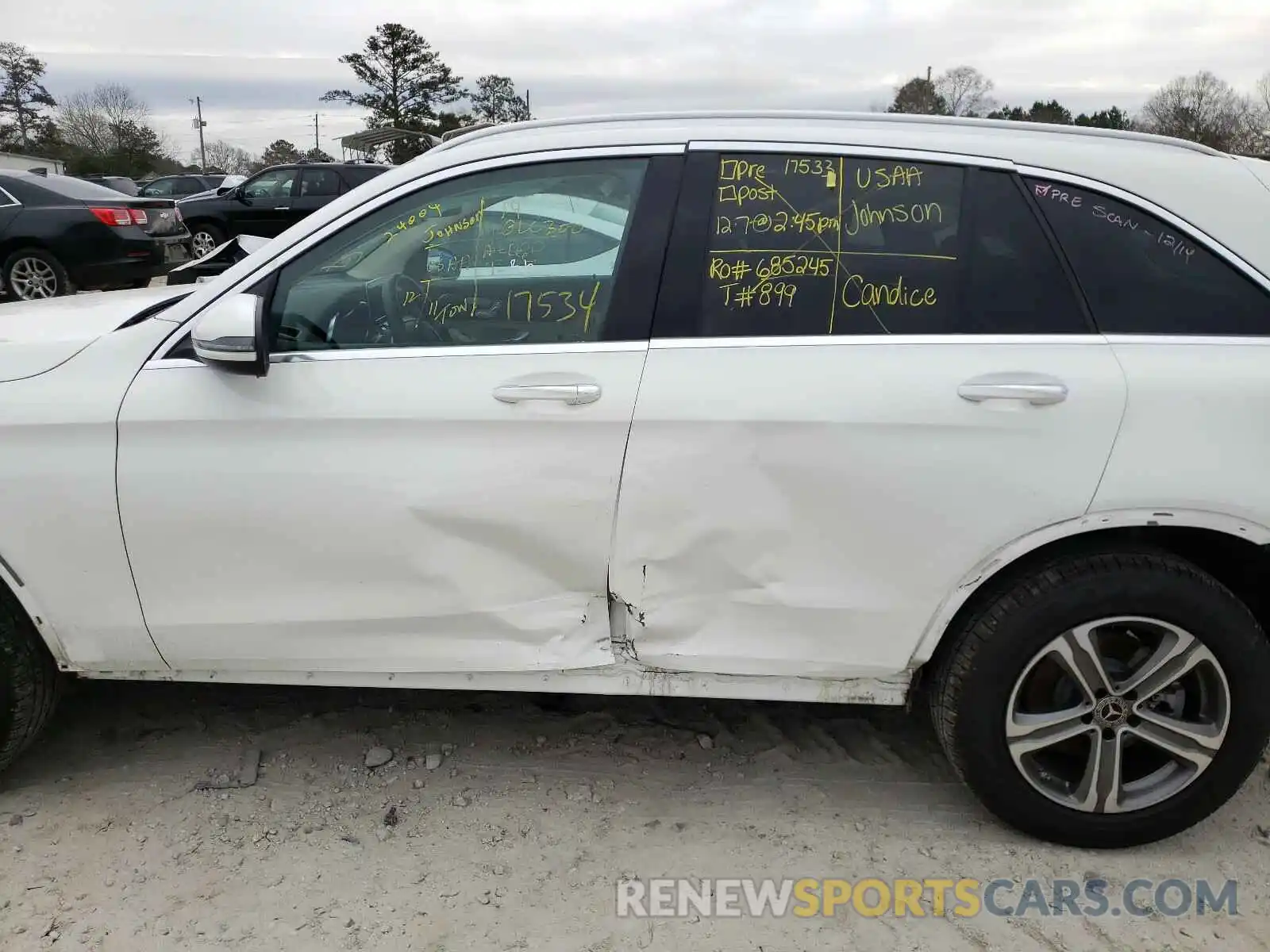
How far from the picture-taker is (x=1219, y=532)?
2.26 metres

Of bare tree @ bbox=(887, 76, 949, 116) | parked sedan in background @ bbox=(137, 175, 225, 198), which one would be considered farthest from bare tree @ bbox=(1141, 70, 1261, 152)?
parked sedan in background @ bbox=(137, 175, 225, 198)

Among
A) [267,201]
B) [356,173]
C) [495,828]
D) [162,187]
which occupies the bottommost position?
[495,828]

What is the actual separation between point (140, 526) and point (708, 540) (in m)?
1.44

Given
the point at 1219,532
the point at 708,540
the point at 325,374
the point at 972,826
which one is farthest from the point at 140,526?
the point at 1219,532

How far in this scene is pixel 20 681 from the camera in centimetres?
251

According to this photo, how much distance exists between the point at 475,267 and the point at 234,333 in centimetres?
62

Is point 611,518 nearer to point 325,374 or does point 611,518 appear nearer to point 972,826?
point 325,374

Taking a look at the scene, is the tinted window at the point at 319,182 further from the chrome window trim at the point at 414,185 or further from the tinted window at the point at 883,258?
the tinted window at the point at 883,258

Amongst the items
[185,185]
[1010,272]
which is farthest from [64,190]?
[185,185]

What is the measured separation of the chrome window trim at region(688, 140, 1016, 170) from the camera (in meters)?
2.32

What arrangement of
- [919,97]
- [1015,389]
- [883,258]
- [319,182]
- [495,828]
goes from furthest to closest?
[919,97] < [319,182] < [495,828] < [883,258] < [1015,389]

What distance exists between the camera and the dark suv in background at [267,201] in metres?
15.5

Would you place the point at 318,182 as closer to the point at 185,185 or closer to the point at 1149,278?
the point at 185,185

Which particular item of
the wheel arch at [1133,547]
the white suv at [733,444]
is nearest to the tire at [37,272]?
the white suv at [733,444]
